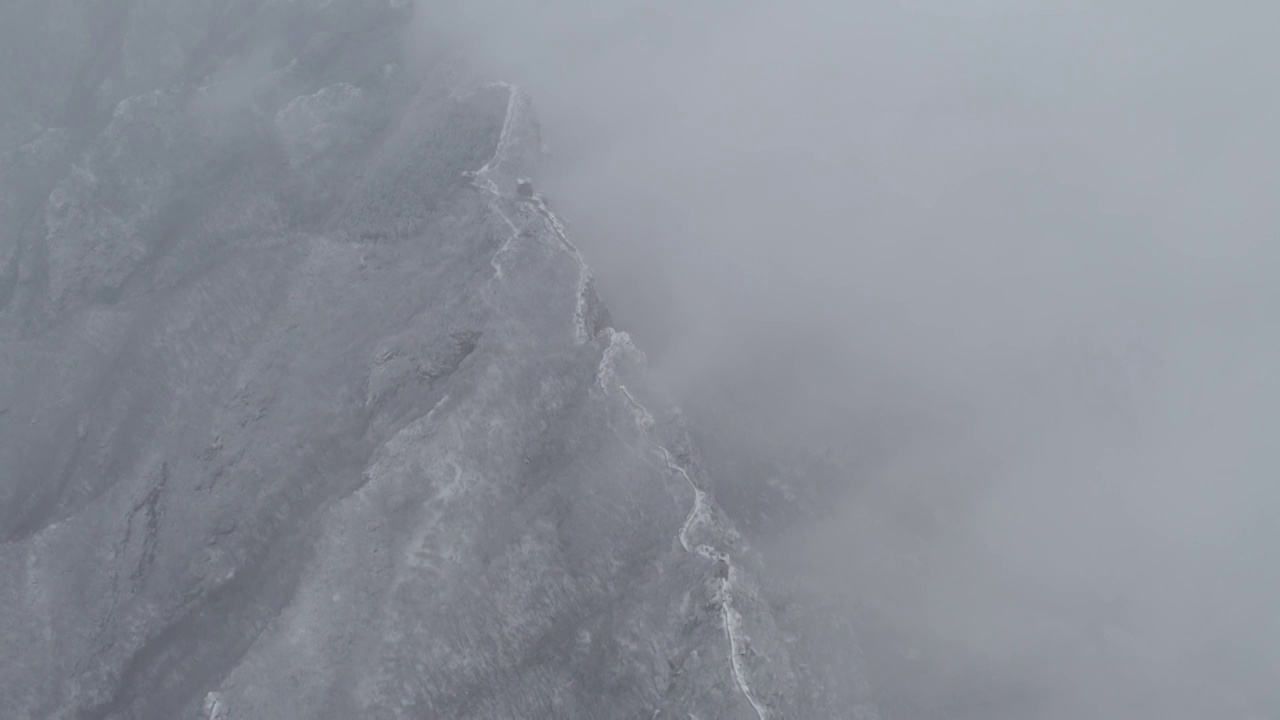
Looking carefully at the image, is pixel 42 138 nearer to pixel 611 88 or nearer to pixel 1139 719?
pixel 611 88

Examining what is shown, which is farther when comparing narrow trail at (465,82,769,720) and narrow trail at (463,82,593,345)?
narrow trail at (463,82,593,345)

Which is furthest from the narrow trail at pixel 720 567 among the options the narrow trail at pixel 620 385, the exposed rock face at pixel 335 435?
the exposed rock face at pixel 335 435

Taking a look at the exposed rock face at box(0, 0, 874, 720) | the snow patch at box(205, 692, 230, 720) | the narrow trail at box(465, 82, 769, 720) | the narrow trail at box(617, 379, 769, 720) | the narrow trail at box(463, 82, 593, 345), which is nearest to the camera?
the narrow trail at box(617, 379, 769, 720)

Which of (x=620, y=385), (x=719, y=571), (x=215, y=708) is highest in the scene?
(x=620, y=385)

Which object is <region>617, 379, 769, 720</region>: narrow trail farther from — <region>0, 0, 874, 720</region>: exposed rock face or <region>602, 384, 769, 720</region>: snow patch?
<region>0, 0, 874, 720</region>: exposed rock face

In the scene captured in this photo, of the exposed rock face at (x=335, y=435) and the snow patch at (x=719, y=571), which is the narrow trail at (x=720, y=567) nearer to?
the snow patch at (x=719, y=571)

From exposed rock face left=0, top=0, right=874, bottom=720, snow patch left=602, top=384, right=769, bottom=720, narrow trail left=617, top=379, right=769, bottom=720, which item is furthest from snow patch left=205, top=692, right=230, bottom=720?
snow patch left=602, top=384, right=769, bottom=720

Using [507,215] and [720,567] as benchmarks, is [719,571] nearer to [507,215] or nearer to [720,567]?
[720,567]

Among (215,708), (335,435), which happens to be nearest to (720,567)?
(335,435)

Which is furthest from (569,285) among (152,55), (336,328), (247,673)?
(152,55)
